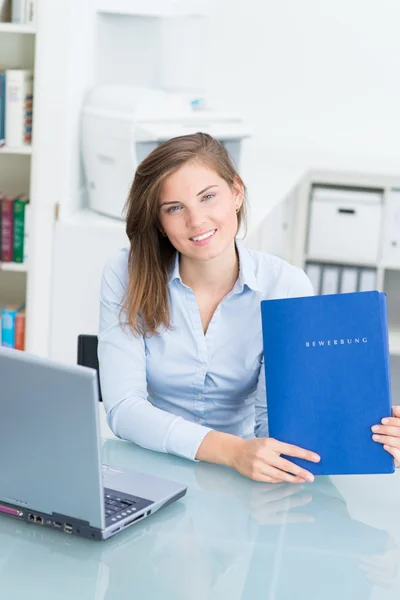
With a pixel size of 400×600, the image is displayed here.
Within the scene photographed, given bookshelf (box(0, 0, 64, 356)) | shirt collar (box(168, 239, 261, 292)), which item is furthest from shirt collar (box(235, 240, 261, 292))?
bookshelf (box(0, 0, 64, 356))

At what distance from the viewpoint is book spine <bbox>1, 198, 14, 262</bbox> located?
10.6ft

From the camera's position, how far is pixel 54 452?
1215 mm

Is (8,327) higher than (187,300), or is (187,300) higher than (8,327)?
(187,300)

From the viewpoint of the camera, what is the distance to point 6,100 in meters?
3.14

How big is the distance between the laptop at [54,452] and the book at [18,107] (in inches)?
81.4

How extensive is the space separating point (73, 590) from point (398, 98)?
3868 millimetres

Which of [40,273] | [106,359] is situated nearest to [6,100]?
[40,273]

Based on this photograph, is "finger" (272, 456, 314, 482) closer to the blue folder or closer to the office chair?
the blue folder

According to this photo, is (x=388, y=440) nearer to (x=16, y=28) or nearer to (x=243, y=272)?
(x=243, y=272)

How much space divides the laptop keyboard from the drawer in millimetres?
3219

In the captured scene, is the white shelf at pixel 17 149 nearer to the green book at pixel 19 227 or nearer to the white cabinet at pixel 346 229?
the green book at pixel 19 227

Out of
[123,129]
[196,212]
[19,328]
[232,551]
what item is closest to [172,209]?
[196,212]

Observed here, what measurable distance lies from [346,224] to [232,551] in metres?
3.33

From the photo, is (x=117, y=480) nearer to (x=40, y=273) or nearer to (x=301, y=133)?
(x=40, y=273)
